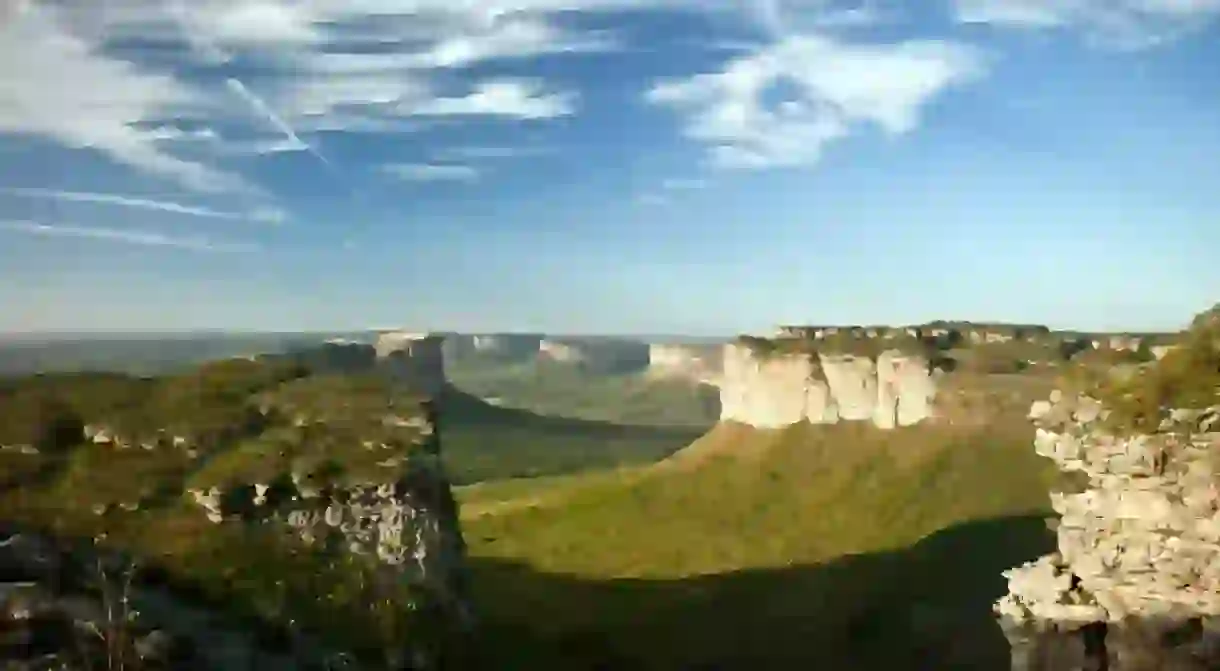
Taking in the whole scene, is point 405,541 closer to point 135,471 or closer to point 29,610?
point 135,471

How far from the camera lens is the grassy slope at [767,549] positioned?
59250 mm

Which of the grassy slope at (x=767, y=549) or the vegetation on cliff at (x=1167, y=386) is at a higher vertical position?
the vegetation on cliff at (x=1167, y=386)

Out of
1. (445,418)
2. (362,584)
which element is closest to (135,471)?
(362,584)

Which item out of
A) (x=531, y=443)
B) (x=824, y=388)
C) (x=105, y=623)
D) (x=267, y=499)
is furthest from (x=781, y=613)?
(x=531, y=443)

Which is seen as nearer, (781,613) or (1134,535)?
(1134,535)

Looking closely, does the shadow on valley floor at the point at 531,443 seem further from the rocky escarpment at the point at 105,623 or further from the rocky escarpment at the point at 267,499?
the rocky escarpment at the point at 105,623

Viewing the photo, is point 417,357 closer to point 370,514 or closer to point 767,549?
point 767,549

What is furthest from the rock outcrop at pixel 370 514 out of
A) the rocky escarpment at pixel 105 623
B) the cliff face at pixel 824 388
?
the cliff face at pixel 824 388

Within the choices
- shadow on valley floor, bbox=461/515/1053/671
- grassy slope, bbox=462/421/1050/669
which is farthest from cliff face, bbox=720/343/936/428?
shadow on valley floor, bbox=461/515/1053/671

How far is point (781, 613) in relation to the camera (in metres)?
64.2

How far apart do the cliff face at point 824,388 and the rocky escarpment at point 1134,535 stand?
65.0 m

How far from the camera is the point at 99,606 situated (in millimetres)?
25688

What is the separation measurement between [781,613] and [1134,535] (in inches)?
1325

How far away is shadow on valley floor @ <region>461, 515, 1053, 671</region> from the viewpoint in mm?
55750
